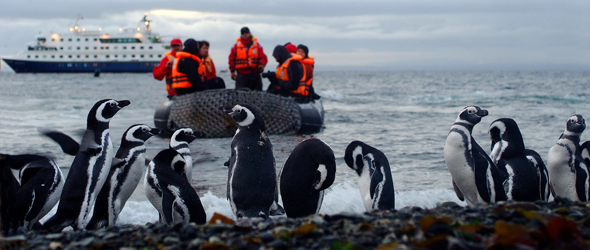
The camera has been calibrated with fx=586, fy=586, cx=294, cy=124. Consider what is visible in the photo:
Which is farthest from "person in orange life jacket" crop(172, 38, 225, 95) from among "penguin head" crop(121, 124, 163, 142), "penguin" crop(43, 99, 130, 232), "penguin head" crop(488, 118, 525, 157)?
"penguin head" crop(488, 118, 525, 157)

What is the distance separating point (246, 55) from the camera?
1078cm

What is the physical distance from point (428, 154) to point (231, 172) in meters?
5.08

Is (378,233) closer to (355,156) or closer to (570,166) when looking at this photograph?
(355,156)

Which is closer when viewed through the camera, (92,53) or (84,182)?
(84,182)

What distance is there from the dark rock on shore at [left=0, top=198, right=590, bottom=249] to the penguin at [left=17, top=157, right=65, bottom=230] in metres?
1.07

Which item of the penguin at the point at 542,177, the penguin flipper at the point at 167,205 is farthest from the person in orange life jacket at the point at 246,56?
the penguin flipper at the point at 167,205

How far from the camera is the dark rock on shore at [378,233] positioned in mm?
2381

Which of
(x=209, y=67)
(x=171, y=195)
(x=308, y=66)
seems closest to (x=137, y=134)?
(x=171, y=195)

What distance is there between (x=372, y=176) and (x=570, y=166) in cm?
180

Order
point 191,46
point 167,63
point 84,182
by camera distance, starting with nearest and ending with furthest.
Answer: point 84,182, point 191,46, point 167,63

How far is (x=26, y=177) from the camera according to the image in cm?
470

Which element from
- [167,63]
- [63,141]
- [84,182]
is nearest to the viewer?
[84,182]

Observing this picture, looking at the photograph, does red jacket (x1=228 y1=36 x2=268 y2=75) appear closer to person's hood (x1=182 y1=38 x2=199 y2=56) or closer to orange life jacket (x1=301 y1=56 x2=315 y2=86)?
orange life jacket (x1=301 y1=56 x2=315 y2=86)

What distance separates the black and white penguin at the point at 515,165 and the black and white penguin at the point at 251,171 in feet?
6.19
